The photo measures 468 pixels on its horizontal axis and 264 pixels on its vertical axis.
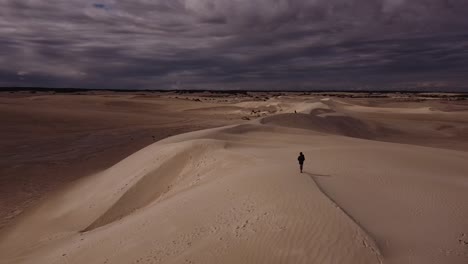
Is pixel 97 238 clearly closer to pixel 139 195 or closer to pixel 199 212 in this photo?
pixel 199 212

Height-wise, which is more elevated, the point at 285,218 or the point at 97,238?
the point at 285,218

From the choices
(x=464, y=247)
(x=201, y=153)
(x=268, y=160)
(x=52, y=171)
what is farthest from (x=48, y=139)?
(x=464, y=247)

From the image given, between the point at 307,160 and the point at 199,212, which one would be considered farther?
the point at 307,160

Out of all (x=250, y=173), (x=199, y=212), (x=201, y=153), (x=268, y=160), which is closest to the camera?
(x=199, y=212)

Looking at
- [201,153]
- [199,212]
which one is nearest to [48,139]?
[201,153]

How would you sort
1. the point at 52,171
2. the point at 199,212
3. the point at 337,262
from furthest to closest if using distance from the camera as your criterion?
the point at 52,171 → the point at 199,212 → the point at 337,262

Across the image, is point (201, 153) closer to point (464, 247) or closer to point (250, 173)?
point (250, 173)
